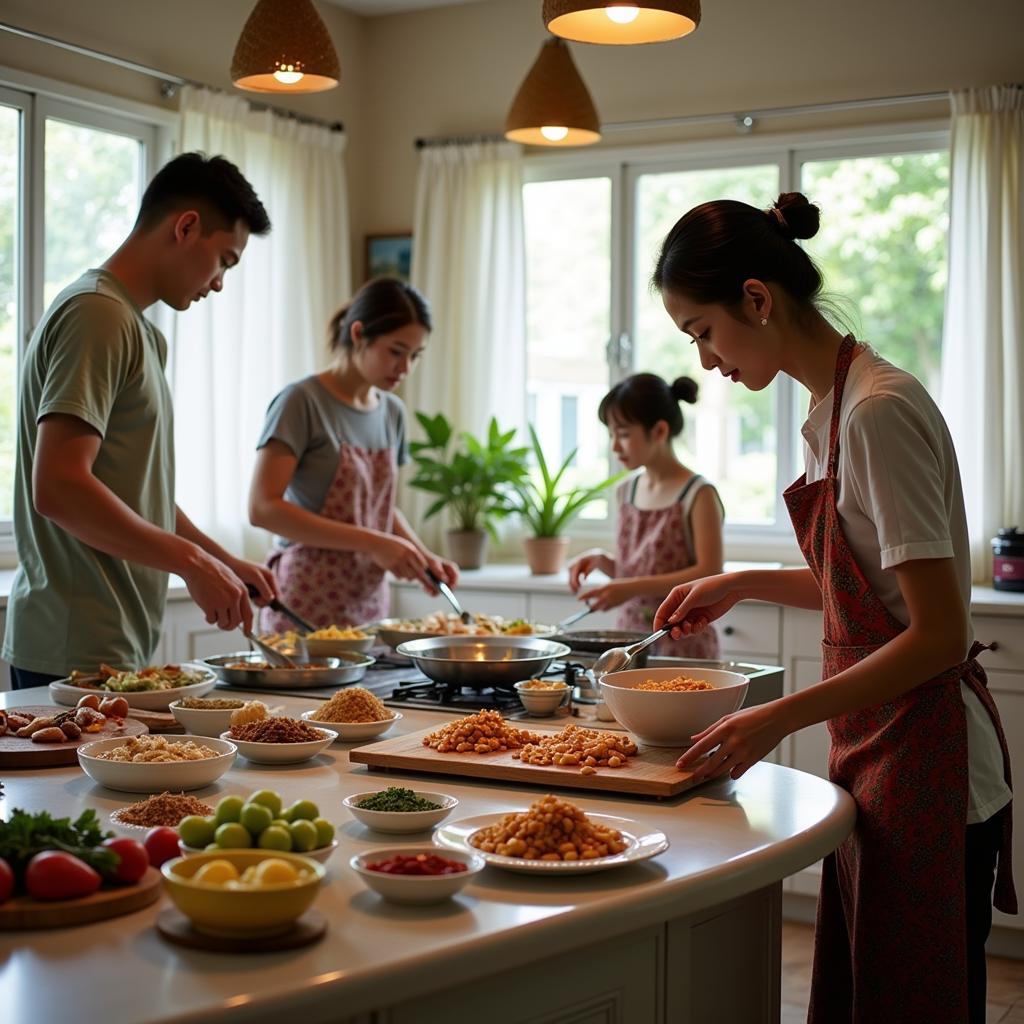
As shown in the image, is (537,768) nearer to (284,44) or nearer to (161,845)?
(161,845)

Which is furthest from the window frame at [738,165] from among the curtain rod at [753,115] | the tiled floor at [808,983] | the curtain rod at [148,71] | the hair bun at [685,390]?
the tiled floor at [808,983]

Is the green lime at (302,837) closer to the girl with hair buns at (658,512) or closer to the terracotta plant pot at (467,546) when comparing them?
the girl with hair buns at (658,512)

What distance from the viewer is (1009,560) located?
13.4 feet

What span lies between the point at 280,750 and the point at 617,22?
1.62 metres

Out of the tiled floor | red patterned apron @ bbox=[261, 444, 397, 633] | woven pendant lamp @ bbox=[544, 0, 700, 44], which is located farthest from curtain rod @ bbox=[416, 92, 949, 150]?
the tiled floor

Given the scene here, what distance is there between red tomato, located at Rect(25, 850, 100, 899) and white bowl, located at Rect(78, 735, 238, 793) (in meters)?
0.41

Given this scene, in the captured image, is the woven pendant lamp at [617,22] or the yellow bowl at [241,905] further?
the woven pendant lamp at [617,22]

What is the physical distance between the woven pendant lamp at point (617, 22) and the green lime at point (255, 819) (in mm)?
1657

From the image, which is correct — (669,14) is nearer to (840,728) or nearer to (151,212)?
(151,212)

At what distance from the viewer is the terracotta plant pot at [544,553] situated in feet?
15.7

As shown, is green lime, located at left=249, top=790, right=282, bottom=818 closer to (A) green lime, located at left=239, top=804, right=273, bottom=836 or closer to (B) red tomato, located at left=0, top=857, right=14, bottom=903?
(A) green lime, located at left=239, top=804, right=273, bottom=836

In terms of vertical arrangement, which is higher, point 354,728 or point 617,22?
point 617,22

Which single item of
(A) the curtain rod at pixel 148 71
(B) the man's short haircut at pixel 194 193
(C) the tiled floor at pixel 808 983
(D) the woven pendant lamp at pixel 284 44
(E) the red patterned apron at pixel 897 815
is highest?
(A) the curtain rod at pixel 148 71

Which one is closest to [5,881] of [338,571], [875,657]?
[875,657]
